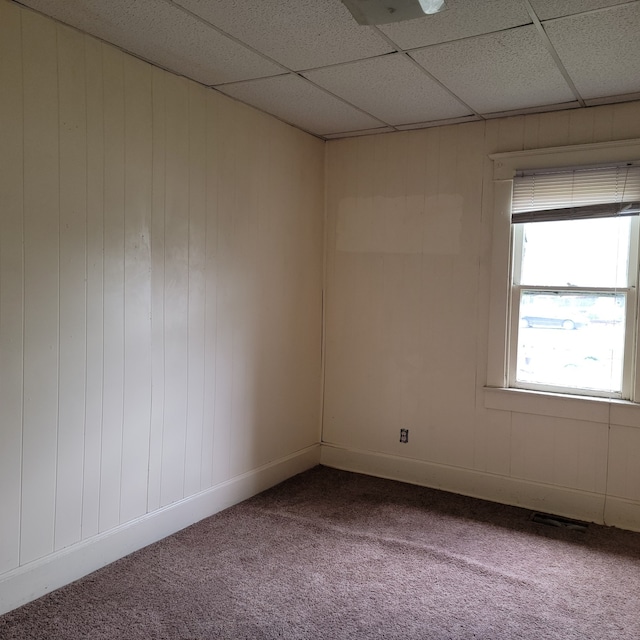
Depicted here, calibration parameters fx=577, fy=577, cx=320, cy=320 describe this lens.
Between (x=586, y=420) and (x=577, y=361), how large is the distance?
358mm

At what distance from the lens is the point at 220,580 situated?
269 centimetres

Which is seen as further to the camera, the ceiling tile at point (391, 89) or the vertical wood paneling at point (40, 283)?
the ceiling tile at point (391, 89)

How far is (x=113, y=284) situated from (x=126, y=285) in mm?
78

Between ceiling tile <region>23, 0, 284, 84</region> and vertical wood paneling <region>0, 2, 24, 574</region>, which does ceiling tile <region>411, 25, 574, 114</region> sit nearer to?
ceiling tile <region>23, 0, 284, 84</region>

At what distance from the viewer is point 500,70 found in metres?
2.86

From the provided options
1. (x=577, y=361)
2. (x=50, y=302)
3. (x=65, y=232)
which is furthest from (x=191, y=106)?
(x=577, y=361)

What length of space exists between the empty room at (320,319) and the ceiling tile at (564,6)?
0.02m

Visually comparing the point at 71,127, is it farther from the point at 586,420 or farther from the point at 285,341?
the point at 586,420

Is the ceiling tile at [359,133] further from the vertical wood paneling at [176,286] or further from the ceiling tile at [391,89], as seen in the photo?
the vertical wood paneling at [176,286]

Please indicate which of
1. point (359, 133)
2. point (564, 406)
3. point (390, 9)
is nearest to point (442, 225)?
point (359, 133)

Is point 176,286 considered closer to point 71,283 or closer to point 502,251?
point 71,283

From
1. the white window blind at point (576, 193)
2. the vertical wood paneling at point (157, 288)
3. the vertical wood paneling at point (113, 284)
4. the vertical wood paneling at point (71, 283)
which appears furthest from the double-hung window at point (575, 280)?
the vertical wood paneling at point (71, 283)

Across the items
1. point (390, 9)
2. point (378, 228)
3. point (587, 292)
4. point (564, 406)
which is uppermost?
point (390, 9)

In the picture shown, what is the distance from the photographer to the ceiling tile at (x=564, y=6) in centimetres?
216
